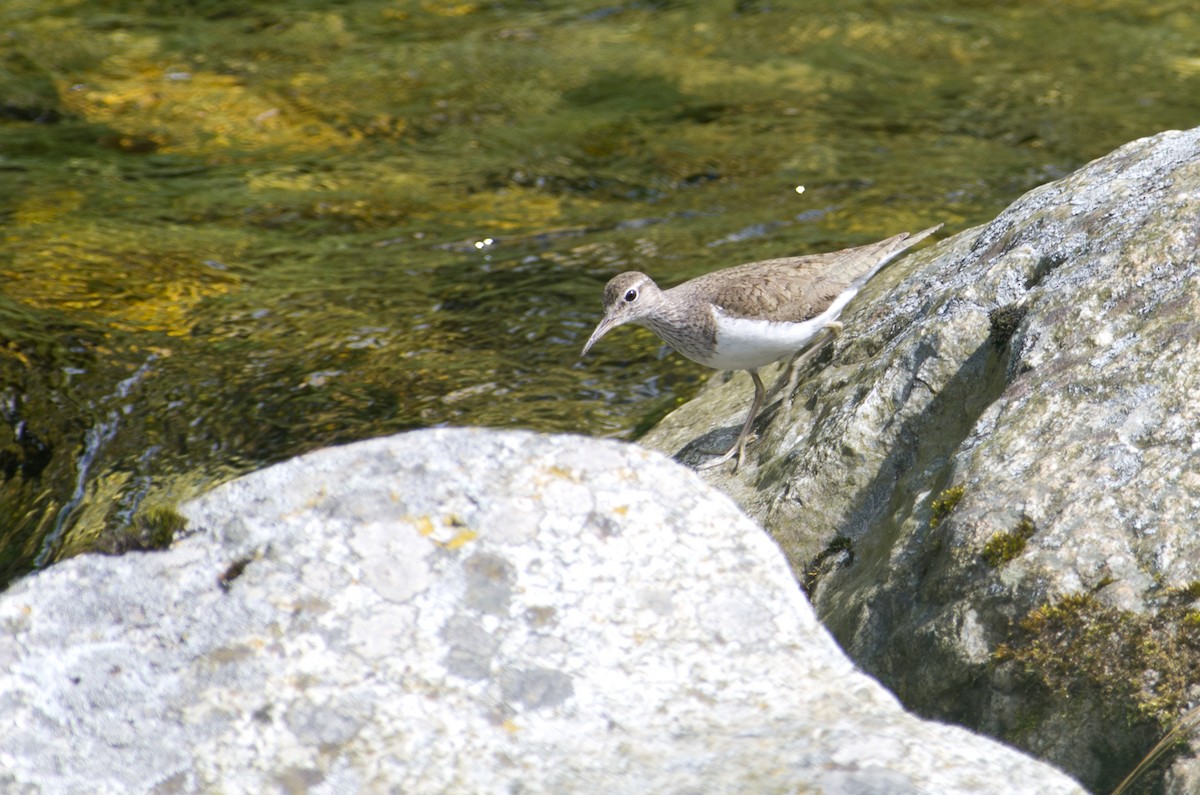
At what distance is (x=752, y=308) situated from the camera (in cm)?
652

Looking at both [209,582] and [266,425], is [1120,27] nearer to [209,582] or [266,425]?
Result: [266,425]

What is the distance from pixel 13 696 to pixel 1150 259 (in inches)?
159

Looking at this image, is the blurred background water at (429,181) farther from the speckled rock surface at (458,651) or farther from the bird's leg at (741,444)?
the speckled rock surface at (458,651)

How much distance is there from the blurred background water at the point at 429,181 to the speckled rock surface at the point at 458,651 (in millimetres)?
3453

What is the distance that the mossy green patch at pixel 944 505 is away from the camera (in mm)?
4109

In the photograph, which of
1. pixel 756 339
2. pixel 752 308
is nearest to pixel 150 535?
pixel 756 339

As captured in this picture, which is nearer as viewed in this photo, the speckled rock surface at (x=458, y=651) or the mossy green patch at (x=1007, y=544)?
the speckled rock surface at (x=458, y=651)

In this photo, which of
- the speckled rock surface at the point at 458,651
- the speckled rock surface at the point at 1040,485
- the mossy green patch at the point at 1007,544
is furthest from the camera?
the mossy green patch at the point at 1007,544

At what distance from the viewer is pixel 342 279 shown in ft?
30.6

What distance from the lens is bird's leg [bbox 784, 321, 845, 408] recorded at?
660cm

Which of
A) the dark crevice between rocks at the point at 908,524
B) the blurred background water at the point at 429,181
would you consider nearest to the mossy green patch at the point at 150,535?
the dark crevice between rocks at the point at 908,524

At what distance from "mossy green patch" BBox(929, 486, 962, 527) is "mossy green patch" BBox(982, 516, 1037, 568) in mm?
234

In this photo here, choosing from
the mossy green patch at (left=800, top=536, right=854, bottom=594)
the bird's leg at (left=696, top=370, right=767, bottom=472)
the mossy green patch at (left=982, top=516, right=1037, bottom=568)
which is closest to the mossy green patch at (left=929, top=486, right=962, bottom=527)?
the mossy green patch at (left=982, top=516, right=1037, bottom=568)

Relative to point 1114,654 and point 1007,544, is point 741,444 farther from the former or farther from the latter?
point 1114,654
